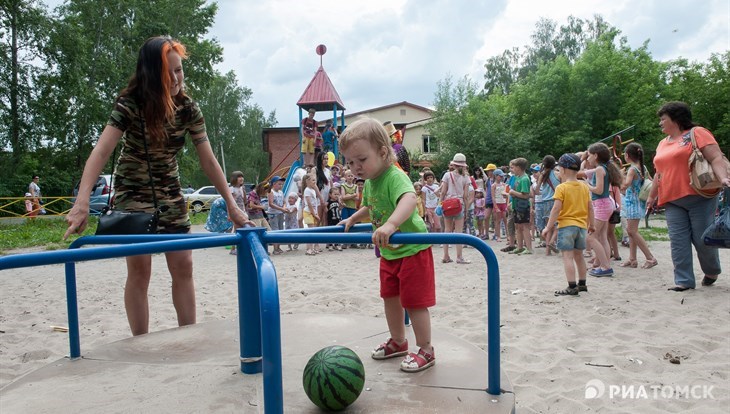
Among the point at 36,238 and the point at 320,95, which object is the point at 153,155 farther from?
the point at 320,95

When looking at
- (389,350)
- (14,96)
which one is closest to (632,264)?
(389,350)

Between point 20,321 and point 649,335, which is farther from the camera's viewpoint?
point 20,321

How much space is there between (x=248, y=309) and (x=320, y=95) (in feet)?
55.7

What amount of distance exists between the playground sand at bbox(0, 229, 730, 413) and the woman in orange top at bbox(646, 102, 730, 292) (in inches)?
11.0

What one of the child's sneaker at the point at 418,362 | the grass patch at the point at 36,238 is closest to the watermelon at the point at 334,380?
the child's sneaker at the point at 418,362

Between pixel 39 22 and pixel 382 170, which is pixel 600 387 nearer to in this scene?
pixel 382 170

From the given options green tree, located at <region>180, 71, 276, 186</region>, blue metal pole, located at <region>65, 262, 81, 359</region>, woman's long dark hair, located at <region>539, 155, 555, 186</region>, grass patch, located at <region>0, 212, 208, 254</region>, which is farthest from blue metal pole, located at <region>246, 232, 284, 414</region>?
→ green tree, located at <region>180, 71, 276, 186</region>

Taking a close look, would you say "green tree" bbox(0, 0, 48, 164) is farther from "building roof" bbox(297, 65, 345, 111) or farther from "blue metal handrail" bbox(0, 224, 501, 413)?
"blue metal handrail" bbox(0, 224, 501, 413)

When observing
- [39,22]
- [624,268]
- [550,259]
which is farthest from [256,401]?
[39,22]

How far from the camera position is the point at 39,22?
77.4ft

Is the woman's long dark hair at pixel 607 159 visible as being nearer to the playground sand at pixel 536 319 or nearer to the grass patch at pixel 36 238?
the playground sand at pixel 536 319

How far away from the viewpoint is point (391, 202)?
2.49 meters

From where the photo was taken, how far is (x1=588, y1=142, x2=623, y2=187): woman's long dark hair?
20.7 feet

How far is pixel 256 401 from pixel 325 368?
35cm
